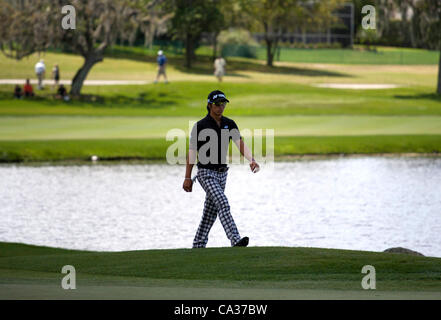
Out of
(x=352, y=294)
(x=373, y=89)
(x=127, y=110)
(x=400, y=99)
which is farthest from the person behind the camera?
(x=373, y=89)

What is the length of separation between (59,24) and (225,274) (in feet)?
144

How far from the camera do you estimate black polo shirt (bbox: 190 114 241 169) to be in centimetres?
1280

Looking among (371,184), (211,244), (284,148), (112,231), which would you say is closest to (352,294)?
(211,244)

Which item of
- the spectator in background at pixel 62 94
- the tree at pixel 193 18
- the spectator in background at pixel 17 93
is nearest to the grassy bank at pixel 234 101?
the spectator in background at pixel 17 93

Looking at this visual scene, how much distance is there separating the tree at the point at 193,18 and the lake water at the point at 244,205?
47.7 m

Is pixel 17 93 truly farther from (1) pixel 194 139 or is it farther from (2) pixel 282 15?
(1) pixel 194 139

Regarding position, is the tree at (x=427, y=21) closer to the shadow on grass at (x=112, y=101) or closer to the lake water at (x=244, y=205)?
the shadow on grass at (x=112, y=101)

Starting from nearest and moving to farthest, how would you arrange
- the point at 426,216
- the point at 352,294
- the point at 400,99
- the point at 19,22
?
the point at 352,294 < the point at 426,216 < the point at 19,22 < the point at 400,99

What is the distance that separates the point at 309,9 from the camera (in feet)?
314

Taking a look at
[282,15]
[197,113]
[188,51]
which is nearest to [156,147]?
[197,113]

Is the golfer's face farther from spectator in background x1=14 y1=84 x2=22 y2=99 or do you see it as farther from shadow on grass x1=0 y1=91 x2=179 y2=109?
spectator in background x1=14 y1=84 x2=22 y2=99

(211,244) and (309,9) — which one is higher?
(309,9)

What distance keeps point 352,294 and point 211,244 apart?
9194mm

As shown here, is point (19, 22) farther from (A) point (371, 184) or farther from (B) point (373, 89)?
(A) point (371, 184)
